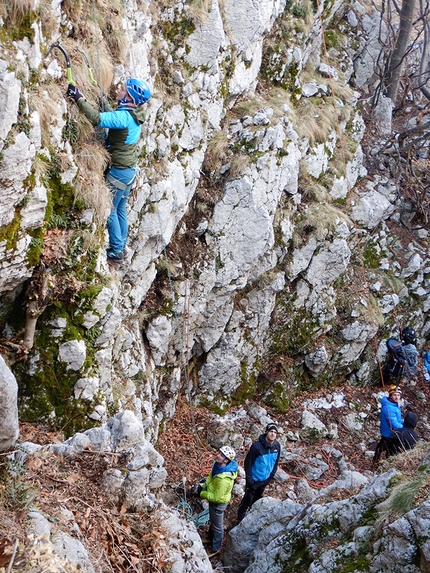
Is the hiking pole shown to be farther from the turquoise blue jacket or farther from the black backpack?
the black backpack

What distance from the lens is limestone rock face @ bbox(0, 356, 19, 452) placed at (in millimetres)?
4265

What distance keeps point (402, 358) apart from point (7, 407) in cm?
1149

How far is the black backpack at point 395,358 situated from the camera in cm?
1326

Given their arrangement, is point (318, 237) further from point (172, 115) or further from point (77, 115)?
point (77, 115)

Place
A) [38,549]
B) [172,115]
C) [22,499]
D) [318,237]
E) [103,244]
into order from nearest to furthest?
[38,549] → [22,499] → [103,244] → [172,115] → [318,237]

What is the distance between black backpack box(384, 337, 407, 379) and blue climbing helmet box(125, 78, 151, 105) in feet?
33.2

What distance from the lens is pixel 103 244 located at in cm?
712

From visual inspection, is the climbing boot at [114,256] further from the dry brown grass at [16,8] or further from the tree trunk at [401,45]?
the tree trunk at [401,45]

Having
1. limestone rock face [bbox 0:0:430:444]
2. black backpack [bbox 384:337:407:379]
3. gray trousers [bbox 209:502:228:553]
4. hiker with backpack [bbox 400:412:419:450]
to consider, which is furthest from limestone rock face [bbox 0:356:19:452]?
black backpack [bbox 384:337:407:379]

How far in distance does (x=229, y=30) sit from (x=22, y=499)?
31.8ft

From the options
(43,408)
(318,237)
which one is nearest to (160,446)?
(43,408)

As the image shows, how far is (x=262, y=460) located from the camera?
7.80 metres

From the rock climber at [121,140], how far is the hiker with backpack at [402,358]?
29.7 ft

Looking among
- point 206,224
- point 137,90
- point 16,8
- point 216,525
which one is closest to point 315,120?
point 206,224
